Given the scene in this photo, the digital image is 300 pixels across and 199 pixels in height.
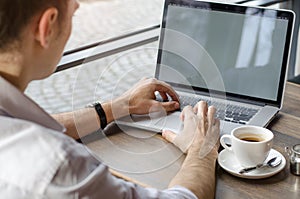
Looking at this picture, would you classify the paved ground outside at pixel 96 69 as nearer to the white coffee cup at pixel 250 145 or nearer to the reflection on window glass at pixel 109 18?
the reflection on window glass at pixel 109 18

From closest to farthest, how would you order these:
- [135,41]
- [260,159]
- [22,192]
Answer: [22,192] → [260,159] → [135,41]

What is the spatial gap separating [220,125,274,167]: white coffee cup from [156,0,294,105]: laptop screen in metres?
0.28

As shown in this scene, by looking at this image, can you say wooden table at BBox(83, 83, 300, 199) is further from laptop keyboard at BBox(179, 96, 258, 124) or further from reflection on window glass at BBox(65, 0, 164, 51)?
reflection on window glass at BBox(65, 0, 164, 51)

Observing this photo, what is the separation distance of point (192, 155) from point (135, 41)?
2.83 ft

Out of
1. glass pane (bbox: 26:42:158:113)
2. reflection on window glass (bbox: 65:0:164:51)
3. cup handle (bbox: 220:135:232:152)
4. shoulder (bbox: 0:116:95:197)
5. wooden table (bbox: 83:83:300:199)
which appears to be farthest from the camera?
reflection on window glass (bbox: 65:0:164:51)

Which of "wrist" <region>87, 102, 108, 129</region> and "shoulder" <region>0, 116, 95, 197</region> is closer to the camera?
"shoulder" <region>0, 116, 95, 197</region>

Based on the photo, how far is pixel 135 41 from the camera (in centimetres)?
195

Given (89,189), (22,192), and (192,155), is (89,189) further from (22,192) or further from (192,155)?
(192,155)

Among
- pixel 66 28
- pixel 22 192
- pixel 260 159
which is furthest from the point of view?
pixel 260 159

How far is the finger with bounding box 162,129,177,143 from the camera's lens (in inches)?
51.6

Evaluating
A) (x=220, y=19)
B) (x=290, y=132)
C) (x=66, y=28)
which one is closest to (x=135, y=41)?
(x=220, y=19)

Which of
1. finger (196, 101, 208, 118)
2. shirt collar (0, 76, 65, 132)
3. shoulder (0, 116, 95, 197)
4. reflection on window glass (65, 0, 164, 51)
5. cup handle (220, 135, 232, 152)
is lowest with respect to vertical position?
cup handle (220, 135, 232, 152)

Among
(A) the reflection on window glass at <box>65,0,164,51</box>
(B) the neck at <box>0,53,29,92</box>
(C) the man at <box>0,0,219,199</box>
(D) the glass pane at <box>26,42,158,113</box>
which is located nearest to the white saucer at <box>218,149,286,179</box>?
(C) the man at <box>0,0,219,199</box>

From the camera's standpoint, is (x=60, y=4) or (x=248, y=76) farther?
(x=248, y=76)
